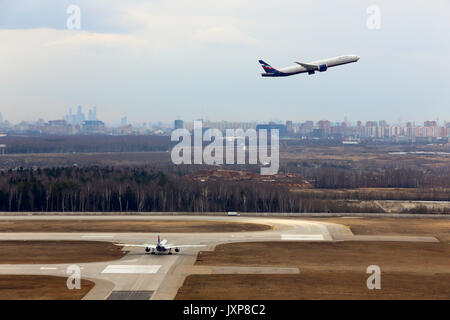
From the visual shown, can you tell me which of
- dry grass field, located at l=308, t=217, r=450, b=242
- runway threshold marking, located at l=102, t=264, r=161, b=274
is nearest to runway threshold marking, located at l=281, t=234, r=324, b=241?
dry grass field, located at l=308, t=217, r=450, b=242

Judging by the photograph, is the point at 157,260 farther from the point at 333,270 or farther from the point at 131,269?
the point at 333,270

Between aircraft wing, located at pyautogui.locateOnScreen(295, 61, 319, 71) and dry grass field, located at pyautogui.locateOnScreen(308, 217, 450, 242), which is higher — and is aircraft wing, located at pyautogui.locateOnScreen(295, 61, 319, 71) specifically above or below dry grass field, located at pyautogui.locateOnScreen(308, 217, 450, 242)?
above

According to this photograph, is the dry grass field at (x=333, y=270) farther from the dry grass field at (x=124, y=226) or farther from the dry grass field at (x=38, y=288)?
the dry grass field at (x=124, y=226)

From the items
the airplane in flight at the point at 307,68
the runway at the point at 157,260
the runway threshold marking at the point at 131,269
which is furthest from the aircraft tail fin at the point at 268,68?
the runway threshold marking at the point at 131,269

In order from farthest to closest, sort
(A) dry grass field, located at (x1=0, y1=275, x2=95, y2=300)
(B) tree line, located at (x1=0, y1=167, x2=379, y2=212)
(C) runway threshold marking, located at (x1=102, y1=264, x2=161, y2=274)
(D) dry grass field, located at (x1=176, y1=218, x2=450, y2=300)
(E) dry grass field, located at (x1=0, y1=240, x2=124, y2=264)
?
(B) tree line, located at (x1=0, y1=167, x2=379, y2=212), (E) dry grass field, located at (x1=0, y1=240, x2=124, y2=264), (C) runway threshold marking, located at (x1=102, y1=264, x2=161, y2=274), (D) dry grass field, located at (x1=176, y1=218, x2=450, y2=300), (A) dry grass field, located at (x1=0, y1=275, x2=95, y2=300)

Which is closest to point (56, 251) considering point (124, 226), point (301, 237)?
point (124, 226)

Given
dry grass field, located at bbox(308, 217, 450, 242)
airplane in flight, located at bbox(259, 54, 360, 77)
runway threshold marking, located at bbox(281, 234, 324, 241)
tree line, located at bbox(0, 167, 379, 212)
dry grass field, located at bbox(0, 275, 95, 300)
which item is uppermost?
airplane in flight, located at bbox(259, 54, 360, 77)

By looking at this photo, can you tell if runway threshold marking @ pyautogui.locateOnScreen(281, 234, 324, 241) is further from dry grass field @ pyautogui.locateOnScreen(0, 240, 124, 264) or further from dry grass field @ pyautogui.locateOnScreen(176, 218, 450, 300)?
dry grass field @ pyautogui.locateOnScreen(0, 240, 124, 264)
